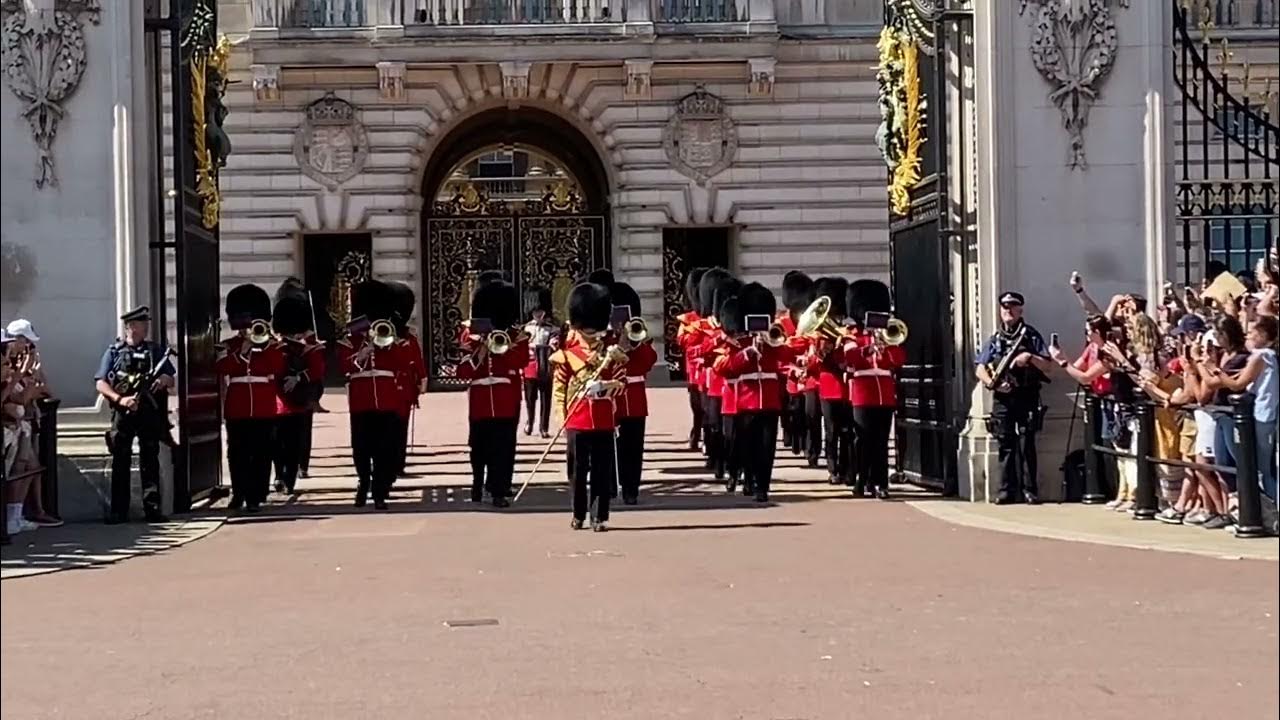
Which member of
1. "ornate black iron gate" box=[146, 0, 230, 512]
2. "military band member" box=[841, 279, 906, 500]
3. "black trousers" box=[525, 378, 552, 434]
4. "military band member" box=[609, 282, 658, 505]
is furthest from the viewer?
"black trousers" box=[525, 378, 552, 434]

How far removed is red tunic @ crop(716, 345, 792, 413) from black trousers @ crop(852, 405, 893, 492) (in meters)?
0.72

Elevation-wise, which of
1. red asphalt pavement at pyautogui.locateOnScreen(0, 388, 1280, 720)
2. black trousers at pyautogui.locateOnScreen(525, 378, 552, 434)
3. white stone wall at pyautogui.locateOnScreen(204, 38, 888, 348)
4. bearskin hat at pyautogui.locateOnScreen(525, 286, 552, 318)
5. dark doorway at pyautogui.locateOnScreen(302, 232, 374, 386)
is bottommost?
red asphalt pavement at pyautogui.locateOnScreen(0, 388, 1280, 720)

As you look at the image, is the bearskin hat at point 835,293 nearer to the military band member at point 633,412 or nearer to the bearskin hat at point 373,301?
the military band member at point 633,412

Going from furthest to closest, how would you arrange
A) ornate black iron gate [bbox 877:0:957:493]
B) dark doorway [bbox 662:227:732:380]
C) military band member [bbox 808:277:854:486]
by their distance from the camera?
1. dark doorway [bbox 662:227:732:380]
2. military band member [bbox 808:277:854:486]
3. ornate black iron gate [bbox 877:0:957:493]

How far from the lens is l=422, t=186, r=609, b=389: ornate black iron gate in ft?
101

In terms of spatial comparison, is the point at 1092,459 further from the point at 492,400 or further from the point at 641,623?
the point at 641,623

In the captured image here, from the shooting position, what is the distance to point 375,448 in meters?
13.5

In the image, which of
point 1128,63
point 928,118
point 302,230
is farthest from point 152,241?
point 302,230

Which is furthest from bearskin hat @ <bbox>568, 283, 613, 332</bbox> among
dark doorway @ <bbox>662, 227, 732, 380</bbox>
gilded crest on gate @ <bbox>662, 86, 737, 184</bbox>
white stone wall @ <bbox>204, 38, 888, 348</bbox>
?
gilded crest on gate @ <bbox>662, 86, 737, 184</bbox>

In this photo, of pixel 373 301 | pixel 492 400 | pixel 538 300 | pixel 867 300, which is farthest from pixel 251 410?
pixel 538 300

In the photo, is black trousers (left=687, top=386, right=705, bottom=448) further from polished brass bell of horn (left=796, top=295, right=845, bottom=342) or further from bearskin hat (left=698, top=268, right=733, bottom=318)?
polished brass bell of horn (left=796, top=295, right=845, bottom=342)

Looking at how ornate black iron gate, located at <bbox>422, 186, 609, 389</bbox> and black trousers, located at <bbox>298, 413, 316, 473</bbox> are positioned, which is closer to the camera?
black trousers, located at <bbox>298, 413, 316, 473</bbox>

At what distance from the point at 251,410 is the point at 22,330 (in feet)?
6.95

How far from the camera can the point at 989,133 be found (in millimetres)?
13008
